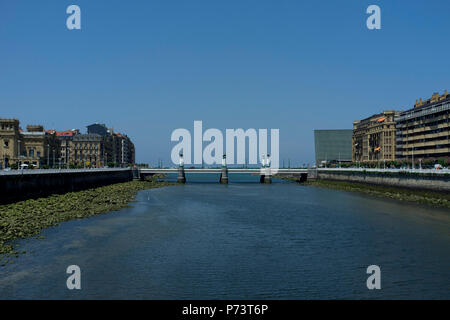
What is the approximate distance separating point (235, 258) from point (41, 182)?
49.1 meters

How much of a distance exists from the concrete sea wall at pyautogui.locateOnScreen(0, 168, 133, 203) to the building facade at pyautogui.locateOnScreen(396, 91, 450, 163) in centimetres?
10505


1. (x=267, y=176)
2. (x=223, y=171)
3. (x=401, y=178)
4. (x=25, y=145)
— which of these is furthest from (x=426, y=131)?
(x=25, y=145)

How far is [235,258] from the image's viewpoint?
31.2m

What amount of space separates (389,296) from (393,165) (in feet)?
469

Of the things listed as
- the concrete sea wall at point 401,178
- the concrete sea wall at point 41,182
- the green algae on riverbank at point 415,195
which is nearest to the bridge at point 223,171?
the concrete sea wall at point 401,178

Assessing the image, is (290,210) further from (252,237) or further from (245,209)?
(252,237)

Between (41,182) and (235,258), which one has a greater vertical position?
(41,182)

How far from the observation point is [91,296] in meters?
22.5

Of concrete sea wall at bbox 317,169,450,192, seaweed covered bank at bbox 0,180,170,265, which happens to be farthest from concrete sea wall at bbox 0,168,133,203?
concrete sea wall at bbox 317,169,450,192

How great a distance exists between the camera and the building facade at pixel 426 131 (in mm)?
146250

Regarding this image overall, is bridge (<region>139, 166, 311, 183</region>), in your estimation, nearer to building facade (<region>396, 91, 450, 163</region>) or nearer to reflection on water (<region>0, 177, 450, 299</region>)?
building facade (<region>396, 91, 450, 163</region>)

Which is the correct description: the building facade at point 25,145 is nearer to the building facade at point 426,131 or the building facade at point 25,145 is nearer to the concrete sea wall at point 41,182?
the concrete sea wall at point 41,182

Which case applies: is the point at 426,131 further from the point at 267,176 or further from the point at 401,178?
the point at 401,178
